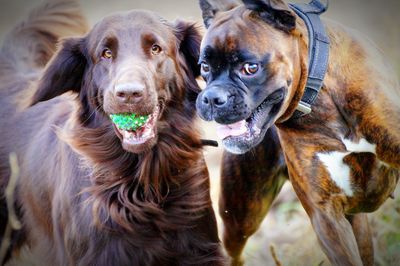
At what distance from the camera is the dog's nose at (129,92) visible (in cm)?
475

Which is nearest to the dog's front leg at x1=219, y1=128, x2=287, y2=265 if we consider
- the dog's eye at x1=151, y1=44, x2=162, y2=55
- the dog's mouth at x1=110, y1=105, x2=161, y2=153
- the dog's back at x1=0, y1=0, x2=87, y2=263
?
the dog's mouth at x1=110, y1=105, x2=161, y2=153

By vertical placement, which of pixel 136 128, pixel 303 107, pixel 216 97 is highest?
pixel 216 97

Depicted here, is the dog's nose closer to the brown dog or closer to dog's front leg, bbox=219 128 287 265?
the brown dog

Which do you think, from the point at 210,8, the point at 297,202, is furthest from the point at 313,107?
the point at 297,202

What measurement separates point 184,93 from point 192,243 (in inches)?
36.1

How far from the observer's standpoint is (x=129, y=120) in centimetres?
499

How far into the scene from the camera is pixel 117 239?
16.8 ft

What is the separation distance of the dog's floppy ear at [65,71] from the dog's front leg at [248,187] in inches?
47.7

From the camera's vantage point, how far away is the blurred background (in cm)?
661

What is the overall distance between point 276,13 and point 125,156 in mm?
1301

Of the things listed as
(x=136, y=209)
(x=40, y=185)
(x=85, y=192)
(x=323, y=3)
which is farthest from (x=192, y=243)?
(x=323, y=3)

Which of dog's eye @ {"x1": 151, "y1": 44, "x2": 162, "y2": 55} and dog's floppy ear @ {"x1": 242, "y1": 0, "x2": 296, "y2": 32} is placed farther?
dog's eye @ {"x1": 151, "y1": 44, "x2": 162, "y2": 55}

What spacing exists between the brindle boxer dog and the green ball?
0.39 meters

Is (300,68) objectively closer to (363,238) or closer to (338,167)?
(338,167)
